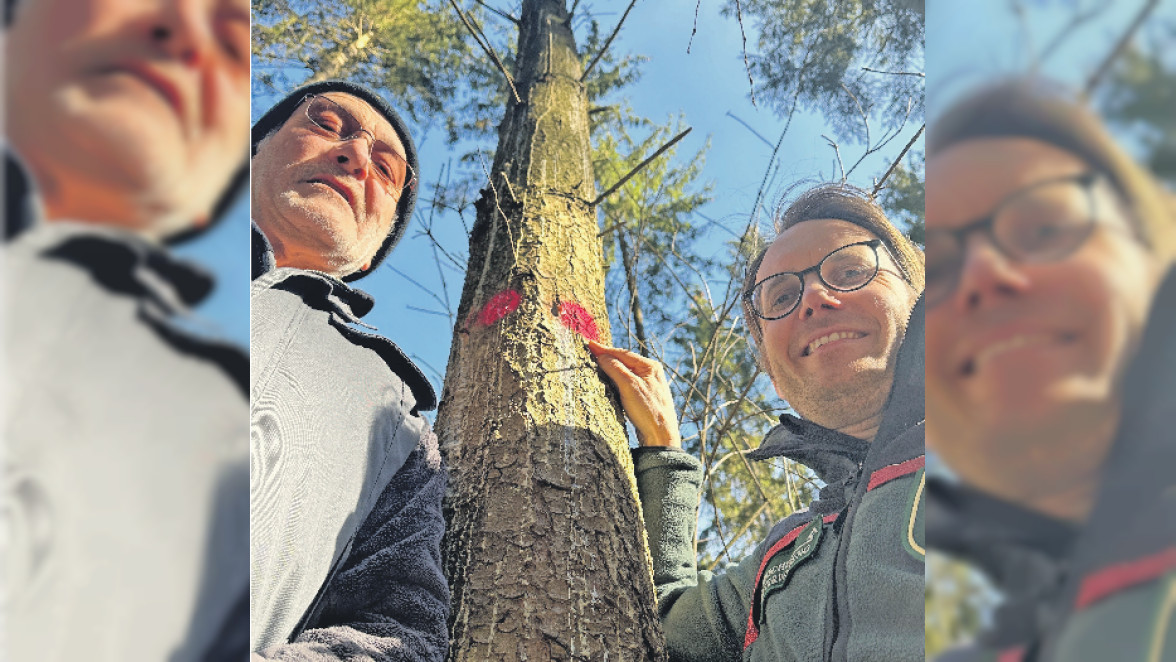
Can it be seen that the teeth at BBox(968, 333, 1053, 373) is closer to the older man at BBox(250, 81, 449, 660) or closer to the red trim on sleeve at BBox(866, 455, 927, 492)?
the older man at BBox(250, 81, 449, 660)

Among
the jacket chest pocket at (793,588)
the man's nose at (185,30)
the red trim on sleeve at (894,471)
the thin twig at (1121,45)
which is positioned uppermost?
the man's nose at (185,30)

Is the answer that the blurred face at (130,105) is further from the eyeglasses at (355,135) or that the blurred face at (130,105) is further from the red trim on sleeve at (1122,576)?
the eyeglasses at (355,135)

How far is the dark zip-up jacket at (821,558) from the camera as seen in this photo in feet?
3.98

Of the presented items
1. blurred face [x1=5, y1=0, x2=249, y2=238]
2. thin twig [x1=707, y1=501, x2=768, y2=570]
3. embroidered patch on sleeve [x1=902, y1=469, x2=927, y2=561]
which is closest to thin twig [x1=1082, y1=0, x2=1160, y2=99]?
blurred face [x1=5, y1=0, x2=249, y2=238]

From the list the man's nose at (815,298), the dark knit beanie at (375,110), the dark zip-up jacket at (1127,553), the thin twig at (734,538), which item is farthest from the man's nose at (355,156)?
the thin twig at (734,538)

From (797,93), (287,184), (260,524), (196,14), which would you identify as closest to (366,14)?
(287,184)

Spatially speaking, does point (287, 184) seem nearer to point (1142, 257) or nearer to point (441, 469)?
point (441, 469)

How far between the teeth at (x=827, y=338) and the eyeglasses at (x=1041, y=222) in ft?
4.74

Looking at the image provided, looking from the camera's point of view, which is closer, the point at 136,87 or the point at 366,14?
the point at 136,87

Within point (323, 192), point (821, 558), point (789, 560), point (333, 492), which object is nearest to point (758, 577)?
point (789, 560)

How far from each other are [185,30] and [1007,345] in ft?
1.66

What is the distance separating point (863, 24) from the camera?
2207mm

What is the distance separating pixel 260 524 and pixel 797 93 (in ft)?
6.63

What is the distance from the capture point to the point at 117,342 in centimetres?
40
